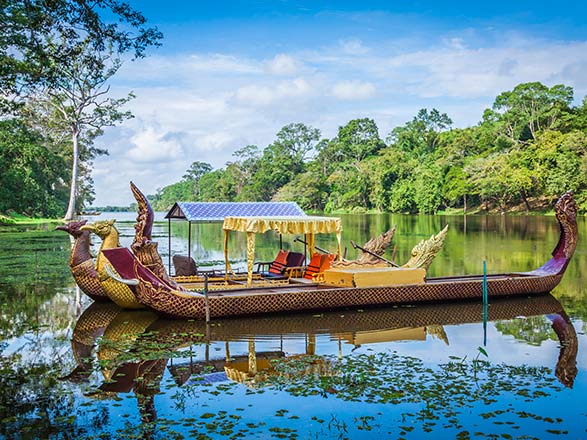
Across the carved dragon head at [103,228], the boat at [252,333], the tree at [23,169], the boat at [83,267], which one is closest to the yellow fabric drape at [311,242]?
the boat at [252,333]

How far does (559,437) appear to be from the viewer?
21.5 feet

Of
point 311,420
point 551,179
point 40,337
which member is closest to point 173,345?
point 40,337

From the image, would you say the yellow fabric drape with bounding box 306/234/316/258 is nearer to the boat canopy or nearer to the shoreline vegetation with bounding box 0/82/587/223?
the boat canopy

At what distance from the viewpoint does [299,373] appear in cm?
884

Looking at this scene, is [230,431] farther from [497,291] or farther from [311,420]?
[497,291]

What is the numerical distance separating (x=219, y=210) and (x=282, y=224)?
9.95ft

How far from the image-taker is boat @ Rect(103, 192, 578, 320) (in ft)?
40.1

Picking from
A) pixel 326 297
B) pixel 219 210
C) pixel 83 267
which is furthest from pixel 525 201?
pixel 83 267

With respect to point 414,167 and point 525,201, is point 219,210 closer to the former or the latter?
point 525,201

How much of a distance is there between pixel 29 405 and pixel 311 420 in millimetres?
3045

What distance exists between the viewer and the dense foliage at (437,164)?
54.8 metres

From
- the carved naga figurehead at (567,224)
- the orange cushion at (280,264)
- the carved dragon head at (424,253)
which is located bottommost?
the orange cushion at (280,264)

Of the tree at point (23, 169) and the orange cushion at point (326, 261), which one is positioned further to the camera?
the tree at point (23, 169)

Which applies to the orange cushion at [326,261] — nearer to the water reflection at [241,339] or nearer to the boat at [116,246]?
the water reflection at [241,339]
